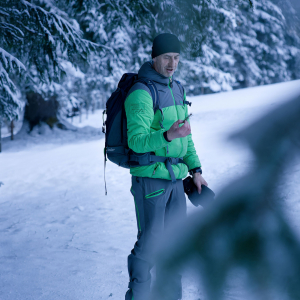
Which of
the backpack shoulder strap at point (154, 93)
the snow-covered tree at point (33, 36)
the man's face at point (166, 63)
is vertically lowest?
the backpack shoulder strap at point (154, 93)

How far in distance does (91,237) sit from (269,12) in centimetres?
378

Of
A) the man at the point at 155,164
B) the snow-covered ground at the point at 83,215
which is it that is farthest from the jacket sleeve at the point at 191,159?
the snow-covered ground at the point at 83,215

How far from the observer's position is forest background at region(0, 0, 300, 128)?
0.68 metres

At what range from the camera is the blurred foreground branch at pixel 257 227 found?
477 mm

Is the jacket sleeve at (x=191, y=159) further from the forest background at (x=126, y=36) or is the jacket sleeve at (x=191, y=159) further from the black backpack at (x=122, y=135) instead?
the forest background at (x=126, y=36)

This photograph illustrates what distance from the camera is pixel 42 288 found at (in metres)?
2.79

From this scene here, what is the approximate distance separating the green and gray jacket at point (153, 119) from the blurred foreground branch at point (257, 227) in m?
0.99

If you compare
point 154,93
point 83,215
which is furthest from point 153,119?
point 83,215

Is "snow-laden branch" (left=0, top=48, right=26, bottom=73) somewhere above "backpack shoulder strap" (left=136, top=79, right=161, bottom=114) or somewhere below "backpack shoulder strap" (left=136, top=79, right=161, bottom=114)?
above

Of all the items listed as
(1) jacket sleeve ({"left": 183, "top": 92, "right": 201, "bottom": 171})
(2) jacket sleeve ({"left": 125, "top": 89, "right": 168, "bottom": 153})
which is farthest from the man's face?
(1) jacket sleeve ({"left": 183, "top": 92, "right": 201, "bottom": 171})

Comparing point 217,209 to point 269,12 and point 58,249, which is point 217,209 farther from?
point 58,249

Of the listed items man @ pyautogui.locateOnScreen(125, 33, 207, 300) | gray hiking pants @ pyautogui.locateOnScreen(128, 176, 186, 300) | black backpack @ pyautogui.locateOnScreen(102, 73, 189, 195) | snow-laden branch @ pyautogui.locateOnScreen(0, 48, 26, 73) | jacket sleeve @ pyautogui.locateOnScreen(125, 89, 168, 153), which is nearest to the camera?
jacket sleeve @ pyautogui.locateOnScreen(125, 89, 168, 153)

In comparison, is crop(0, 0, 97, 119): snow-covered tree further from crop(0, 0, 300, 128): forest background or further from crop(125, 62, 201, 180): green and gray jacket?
crop(125, 62, 201, 180): green and gray jacket

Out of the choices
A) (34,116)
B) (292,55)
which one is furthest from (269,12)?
(34,116)
